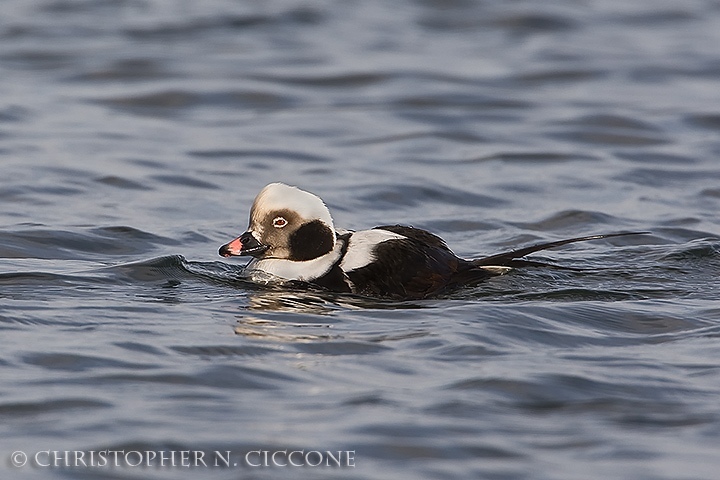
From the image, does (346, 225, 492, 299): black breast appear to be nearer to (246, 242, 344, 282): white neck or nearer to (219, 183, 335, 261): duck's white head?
(246, 242, 344, 282): white neck

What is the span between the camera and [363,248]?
27.5 ft

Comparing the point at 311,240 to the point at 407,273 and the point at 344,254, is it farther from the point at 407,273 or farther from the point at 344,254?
the point at 407,273

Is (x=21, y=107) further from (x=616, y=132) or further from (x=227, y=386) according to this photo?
(x=227, y=386)

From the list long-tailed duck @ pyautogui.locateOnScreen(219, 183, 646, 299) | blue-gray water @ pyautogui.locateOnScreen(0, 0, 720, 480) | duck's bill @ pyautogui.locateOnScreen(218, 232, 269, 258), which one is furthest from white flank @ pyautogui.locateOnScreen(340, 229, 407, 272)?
duck's bill @ pyautogui.locateOnScreen(218, 232, 269, 258)

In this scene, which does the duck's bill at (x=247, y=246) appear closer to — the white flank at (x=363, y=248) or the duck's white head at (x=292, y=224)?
the duck's white head at (x=292, y=224)

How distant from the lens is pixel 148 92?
17.3 metres

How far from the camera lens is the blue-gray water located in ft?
19.7

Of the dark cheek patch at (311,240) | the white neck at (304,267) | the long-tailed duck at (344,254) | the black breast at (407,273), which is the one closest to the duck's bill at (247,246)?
the long-tailed duck at (344,254)

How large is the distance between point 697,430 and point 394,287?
2558 millimetres

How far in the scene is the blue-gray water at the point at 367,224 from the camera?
6020 mm

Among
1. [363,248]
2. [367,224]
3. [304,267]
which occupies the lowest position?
[367,224]

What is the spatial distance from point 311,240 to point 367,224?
3240 mm

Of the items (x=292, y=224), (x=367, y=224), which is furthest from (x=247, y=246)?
(x=367, y=224)

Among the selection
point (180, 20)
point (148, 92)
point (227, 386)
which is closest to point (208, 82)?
point (148, 92)
